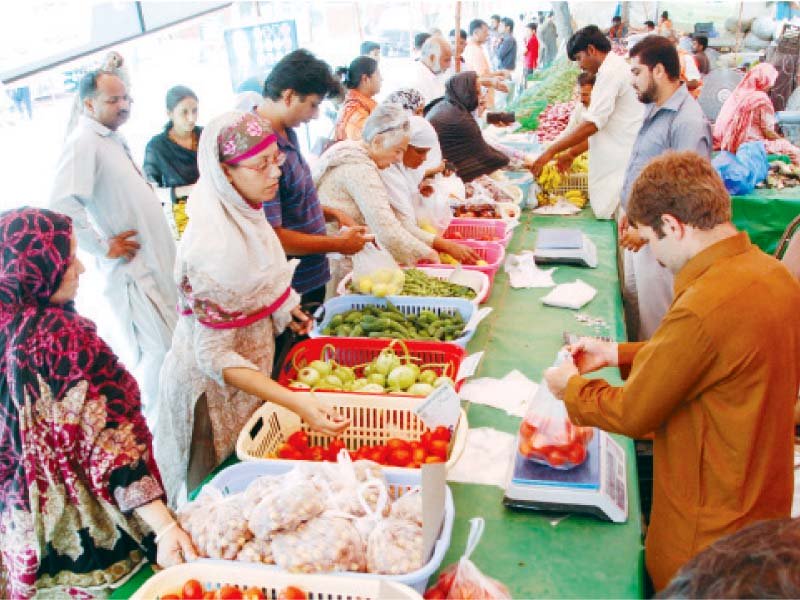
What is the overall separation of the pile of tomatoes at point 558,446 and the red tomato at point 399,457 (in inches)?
14.4

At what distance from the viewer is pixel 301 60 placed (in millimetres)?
2916

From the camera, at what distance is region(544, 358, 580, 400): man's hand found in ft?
6.76

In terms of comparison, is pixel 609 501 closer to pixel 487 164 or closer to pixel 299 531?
pixel 299 531

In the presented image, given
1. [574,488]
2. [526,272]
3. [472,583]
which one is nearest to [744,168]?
[526,272]

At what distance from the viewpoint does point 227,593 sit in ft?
5.36

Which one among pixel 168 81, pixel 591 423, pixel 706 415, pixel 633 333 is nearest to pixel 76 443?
pixel 591 423

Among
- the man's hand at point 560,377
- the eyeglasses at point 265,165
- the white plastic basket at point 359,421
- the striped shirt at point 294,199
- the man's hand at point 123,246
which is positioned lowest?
the white plastic basket at point 359,421

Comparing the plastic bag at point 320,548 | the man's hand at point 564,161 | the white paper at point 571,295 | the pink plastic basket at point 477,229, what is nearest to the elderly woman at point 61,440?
the plastic bag at point 320,548

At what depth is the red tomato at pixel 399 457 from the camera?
84.1 inches

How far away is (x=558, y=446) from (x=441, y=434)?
1.25ft

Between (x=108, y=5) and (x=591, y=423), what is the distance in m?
4.27

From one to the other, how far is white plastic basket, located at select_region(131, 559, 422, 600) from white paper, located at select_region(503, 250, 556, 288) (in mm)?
2540

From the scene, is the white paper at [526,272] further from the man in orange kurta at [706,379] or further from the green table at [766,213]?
the green table at [766,213]

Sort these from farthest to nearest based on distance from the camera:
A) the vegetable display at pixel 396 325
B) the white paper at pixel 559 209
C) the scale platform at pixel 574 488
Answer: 1. the white paper at pixel 559 209
2. the vegetable display at pixel 396 325
3. the scale platform at pixel 574 488
